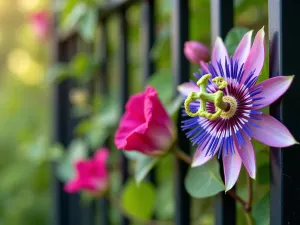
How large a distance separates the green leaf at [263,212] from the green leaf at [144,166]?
176 mm

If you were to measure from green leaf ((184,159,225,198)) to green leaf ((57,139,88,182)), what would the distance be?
750 mm

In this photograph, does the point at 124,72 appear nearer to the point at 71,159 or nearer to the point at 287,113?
the point at 71,159

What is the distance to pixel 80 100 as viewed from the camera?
138 centimetres

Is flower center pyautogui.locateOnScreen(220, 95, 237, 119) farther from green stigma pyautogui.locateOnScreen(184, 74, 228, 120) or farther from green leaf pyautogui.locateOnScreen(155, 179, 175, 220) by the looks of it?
green leaf pyautogui.locateOnScreen(155, 179, 175, 220)

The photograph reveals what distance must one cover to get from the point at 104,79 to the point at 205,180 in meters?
0.77

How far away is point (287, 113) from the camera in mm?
505

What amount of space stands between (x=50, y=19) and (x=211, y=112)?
139 centimetres

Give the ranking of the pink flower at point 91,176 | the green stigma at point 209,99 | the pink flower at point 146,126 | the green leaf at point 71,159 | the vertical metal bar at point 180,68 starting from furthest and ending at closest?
the green leaf at point 71,159, the pink flower at point 91,176, the vertical metal bar at point 180,68, the pink flower at point 146,126, the green stigma at point 209,99

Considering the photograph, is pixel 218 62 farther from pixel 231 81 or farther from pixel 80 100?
pixel 80 100

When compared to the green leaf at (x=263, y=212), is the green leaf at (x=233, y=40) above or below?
above

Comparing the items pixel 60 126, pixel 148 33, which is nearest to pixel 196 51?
pixel 148 33

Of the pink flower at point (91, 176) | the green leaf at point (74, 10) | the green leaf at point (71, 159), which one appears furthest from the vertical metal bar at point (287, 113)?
the green leaf at point (71, 159)

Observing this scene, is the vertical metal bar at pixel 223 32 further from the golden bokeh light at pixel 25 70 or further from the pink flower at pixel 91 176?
the golden bokeh light at pixel 25 70

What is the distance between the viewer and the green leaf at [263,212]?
1.86 feet
